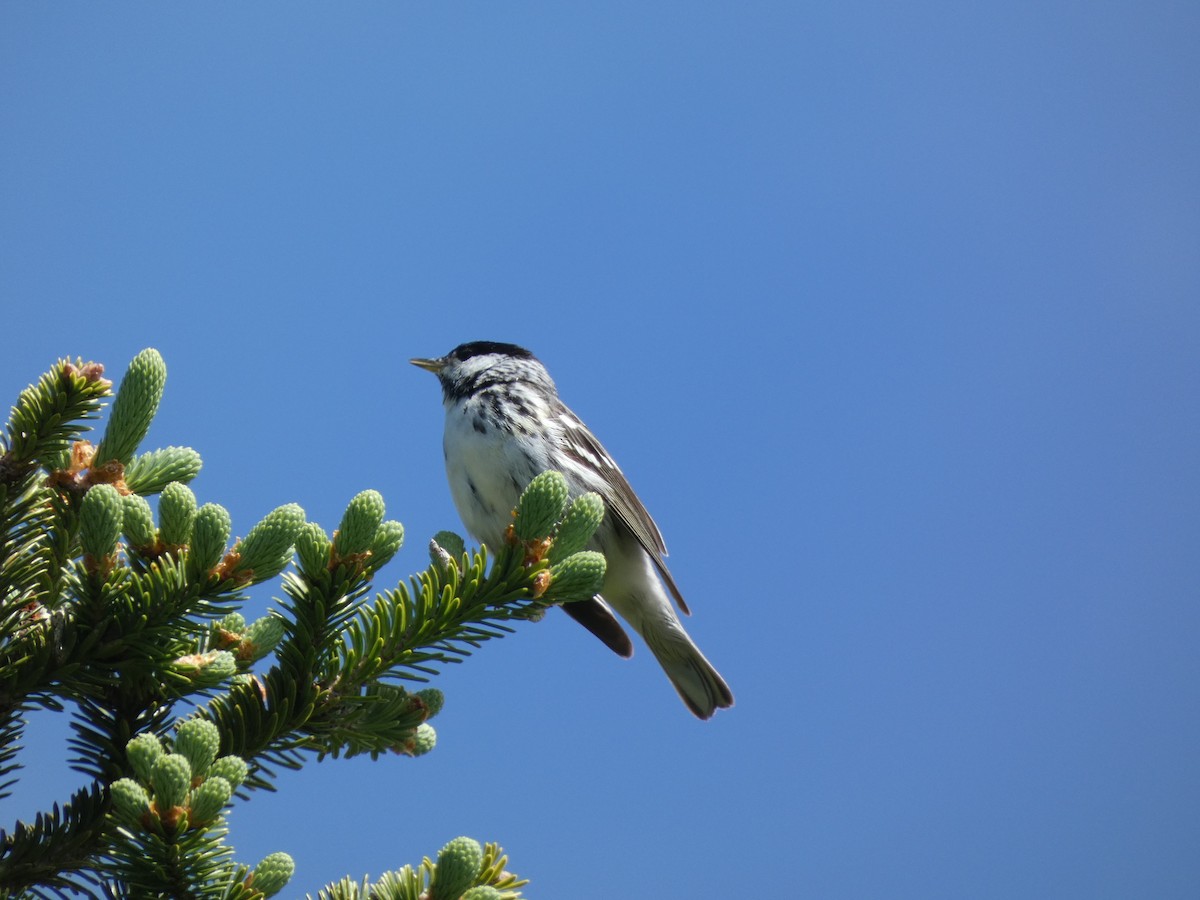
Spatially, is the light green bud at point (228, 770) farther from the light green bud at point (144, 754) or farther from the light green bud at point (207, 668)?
the light green bud at point (207, 668)

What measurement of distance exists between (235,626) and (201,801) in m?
0.49

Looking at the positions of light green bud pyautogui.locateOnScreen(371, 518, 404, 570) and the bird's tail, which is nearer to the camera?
light green bud pyautogui.locateOnScreen(371, 518, 404, 570)

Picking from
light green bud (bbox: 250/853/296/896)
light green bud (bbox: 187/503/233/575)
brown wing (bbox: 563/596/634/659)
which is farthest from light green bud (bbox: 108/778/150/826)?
brown wing (bbox: 563/596/634/659)

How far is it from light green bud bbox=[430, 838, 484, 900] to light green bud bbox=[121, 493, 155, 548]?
0.78 m

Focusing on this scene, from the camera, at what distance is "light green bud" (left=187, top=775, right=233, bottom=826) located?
4.95 ft

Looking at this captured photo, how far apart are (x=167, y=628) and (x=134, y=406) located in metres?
0.42

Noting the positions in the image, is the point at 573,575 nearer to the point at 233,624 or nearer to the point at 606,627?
the point at 233,624

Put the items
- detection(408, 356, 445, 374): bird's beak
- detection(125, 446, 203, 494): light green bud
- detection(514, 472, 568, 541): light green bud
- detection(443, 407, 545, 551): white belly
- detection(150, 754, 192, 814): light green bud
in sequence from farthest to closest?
detection(408, 356, 445, 374): bird's beak → detection(443, 407, 545, 551): white belly → detection(514, 472, 568, 541): light green bud → detection(125, 446, 203, 494): light green bud → detection(150, 754, 192, 814): light green bud

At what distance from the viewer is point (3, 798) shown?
70.0 inches

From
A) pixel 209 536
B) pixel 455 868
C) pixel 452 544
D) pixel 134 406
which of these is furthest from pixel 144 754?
pixel 452 544

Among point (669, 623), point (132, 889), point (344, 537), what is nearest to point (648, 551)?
point (669, 623)

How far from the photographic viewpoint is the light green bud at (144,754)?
1.52 metres

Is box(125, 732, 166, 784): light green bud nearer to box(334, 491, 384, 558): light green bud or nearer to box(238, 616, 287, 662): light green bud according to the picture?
box(238, 616, 287, 662): light green bud

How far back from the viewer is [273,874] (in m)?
1.63
